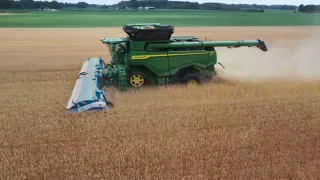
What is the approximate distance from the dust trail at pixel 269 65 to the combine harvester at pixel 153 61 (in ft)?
5.31

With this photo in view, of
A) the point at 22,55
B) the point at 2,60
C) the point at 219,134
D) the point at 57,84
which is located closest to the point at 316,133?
the point at 219,134

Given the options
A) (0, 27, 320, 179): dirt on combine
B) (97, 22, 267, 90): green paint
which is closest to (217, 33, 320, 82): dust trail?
(0, 27, 320, 179): dirt on combine

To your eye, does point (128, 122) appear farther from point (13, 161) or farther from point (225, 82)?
point (225, 82)

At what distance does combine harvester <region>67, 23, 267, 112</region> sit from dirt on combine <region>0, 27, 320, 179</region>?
1.65ft

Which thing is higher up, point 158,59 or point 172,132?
point 158,59

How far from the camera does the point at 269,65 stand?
12.7 meters

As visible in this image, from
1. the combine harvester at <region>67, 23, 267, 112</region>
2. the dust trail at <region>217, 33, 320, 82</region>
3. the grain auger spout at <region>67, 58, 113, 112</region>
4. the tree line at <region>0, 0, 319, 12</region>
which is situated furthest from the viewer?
the tree line at <region>0, 0, 319, 12</region>

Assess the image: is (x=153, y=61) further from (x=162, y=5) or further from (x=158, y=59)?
(x=162, y=5)

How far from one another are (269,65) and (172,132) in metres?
7.13

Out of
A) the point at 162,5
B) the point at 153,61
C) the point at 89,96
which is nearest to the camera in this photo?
the point at 89,96

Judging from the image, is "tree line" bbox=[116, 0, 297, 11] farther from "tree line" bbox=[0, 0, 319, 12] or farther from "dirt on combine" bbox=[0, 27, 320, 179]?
"dirt on combine" bbox=[0, 27, 320, 179]

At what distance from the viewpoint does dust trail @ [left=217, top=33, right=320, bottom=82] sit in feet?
38.2

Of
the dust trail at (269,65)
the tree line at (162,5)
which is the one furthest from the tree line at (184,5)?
the dust trail at (269,65)

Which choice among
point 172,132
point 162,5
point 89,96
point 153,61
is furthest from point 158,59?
point 162,5
